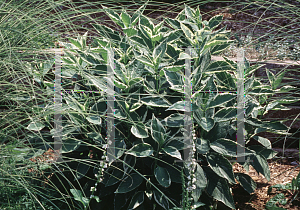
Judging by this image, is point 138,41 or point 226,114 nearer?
point 226,114

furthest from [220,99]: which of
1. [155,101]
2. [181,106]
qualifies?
[155,101]

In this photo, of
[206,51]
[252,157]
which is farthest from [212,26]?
[252,157]

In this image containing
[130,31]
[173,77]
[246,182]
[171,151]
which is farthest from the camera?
[130,31]

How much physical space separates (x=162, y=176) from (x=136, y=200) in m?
0.19

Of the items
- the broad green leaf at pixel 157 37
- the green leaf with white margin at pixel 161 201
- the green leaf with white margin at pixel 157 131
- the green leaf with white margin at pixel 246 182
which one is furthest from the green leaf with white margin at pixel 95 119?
the green leaf with white margin at pixel 246 182

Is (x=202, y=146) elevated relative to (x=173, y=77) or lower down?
lower down

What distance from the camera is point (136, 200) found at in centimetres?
152

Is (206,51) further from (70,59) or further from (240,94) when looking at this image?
(70,59)

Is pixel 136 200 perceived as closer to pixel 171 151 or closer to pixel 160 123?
pixel 171 151

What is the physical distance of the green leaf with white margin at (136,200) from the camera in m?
1.50

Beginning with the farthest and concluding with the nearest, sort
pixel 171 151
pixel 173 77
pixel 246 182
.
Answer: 1. pixel 246 182
2. pixel 173 77
3. pixel 171 151

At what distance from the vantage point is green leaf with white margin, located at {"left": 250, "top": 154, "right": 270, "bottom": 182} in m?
1.67

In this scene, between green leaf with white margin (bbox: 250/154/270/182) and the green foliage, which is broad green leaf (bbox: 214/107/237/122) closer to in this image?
the green foliage

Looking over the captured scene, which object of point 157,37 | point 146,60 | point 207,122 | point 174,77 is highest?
point 157,37
